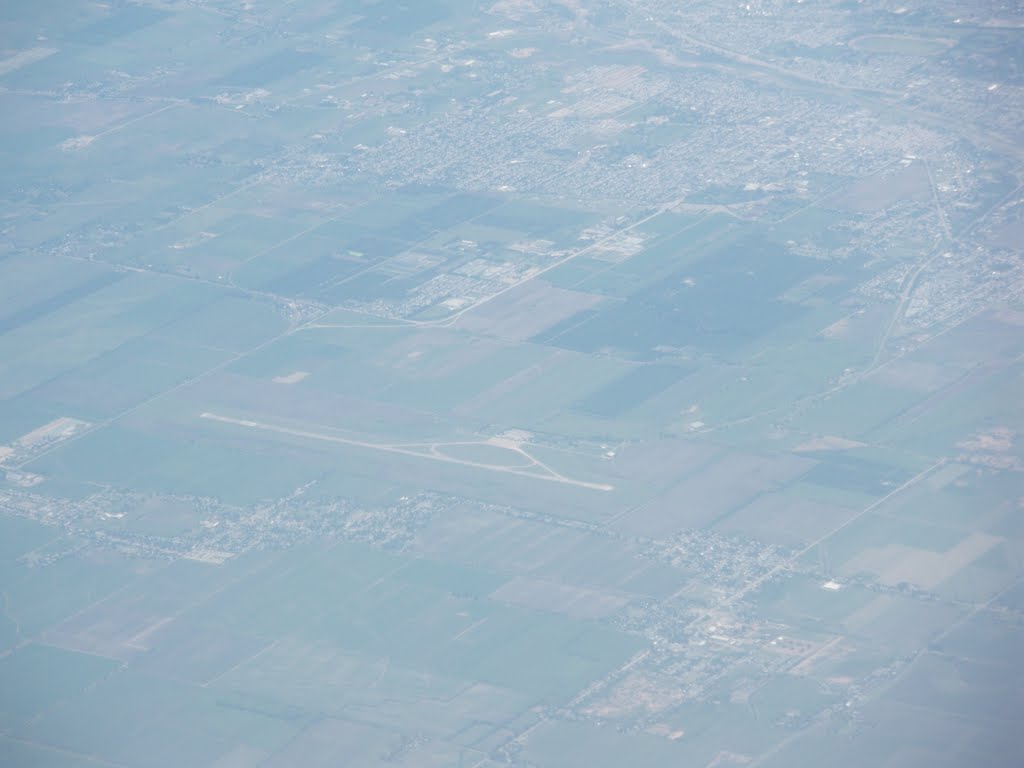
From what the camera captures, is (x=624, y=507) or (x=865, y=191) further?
(x=865, y=191)

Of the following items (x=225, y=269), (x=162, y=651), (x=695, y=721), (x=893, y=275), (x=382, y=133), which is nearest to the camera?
(x=695, y=721)

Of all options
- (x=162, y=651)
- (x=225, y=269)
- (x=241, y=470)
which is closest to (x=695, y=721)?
(x=162, y=651)

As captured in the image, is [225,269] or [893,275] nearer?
[893,275]

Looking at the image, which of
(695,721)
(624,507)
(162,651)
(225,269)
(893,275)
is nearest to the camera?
(695,721)

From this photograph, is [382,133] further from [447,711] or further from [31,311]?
[447,711]

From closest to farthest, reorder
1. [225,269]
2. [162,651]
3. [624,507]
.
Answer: [162,651]
[624,507]
[225,269]

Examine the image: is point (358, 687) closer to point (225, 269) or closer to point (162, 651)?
point (162, 651)

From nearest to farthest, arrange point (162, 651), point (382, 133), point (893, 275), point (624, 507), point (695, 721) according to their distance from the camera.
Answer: point (695, 721) < point (162, 651) < point (624, 507) < point (893, 275) < point (382, 133)

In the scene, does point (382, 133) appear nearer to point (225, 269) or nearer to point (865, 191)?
point (225, 269)

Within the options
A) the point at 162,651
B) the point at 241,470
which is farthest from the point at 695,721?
the point at 241,470
